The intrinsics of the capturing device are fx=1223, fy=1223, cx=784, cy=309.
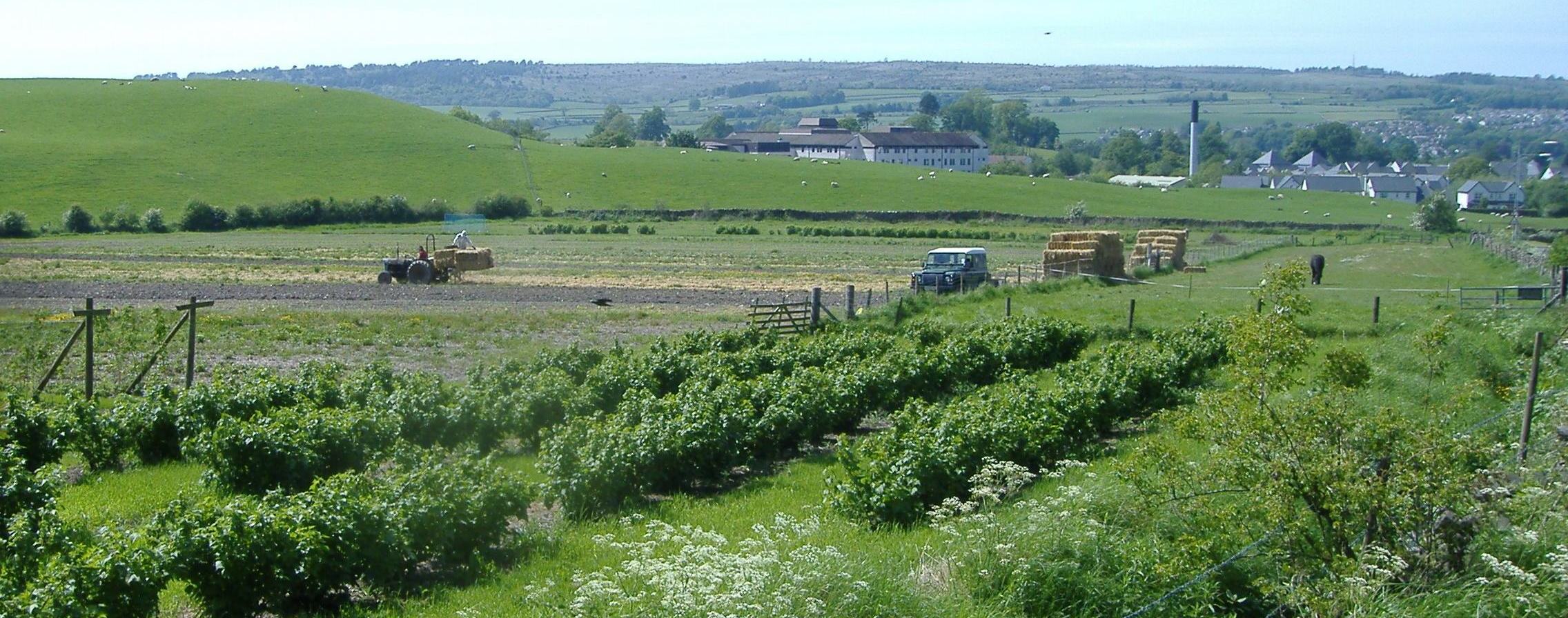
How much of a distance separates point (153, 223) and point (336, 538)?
76.8m

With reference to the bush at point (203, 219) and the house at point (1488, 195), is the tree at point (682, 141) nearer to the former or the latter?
the bush at point (203, 219)

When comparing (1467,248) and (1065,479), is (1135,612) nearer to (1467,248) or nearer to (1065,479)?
(1065,479)

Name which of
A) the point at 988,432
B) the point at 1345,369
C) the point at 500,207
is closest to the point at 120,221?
the point at 500,207

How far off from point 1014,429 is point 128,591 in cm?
880

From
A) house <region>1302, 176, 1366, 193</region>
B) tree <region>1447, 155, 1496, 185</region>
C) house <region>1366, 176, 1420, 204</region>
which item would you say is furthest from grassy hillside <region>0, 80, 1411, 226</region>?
tree <region>1447, 155, 1496, 185</region>

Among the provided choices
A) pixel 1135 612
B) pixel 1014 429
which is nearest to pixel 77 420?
pixel 1014 429

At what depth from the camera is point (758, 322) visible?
88.8ft

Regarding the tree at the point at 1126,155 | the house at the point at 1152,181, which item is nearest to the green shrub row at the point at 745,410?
the house at the point at 1152,181

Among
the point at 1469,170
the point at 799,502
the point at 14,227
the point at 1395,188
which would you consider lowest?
the point at 799,502

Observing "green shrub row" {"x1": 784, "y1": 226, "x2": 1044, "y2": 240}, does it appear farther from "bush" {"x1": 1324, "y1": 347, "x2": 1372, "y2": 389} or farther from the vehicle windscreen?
"bush" {"x1": 1324, "y1": 347, "x2": 1372, "y2": 389}

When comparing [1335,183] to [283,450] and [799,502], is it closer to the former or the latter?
[799,502]

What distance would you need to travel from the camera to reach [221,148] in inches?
4023

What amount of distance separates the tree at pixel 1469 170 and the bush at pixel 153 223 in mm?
139884

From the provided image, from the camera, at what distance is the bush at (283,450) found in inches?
504
